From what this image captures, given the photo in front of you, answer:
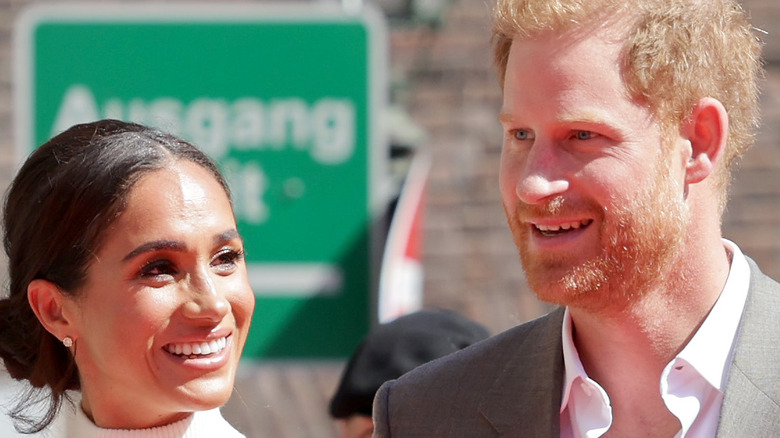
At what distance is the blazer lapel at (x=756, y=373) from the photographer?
2.55m

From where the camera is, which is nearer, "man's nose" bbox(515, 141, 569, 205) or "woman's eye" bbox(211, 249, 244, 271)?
"man's nose" bbox(515, 141, 569, 205)

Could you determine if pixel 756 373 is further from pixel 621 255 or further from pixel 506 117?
pixel 506 117

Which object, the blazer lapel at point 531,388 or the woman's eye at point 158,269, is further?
the woman's eye at point 158,269

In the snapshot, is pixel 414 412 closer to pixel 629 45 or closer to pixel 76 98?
pixel 629 45

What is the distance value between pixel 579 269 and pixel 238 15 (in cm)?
181

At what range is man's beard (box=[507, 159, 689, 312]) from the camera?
2.60 meters

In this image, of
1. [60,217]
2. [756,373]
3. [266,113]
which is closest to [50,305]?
[60,217]

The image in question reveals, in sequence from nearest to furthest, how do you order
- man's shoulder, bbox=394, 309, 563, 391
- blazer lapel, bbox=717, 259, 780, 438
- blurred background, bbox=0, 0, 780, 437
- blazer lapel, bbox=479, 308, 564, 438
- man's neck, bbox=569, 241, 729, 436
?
blazer lapel, bbox=717, 259, 780, 438 → man's neck, bbox=569, 241, 729, 436 → blazer lapel, bbox=479, 308, 564, 438 → man's shoulder, bbox=394, 309, 563, 391 → blurred background, bbox=0, 0, 780, 437

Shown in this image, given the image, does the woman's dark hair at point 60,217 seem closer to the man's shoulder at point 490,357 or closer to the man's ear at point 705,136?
the man's shoulder at point 490,357

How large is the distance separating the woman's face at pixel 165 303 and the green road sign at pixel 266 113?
3.21 feet

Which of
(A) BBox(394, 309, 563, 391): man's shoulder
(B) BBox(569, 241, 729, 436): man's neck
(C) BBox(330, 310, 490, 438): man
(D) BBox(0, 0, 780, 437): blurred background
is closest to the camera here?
(B) BBox(569, 241, 729, 436): man's neck

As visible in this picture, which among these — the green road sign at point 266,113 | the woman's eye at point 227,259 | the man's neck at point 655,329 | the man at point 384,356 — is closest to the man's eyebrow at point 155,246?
the woman's eye at point 227,259

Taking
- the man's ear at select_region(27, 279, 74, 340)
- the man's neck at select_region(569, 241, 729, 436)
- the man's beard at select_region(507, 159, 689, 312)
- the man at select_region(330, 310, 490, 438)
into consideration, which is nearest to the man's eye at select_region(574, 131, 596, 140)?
the man's beard at select_region(507, 159, 689, 312)

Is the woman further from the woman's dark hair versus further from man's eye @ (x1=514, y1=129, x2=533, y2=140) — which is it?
man's eye @ (x1=514, y1=129, x2=533, y2=140)
